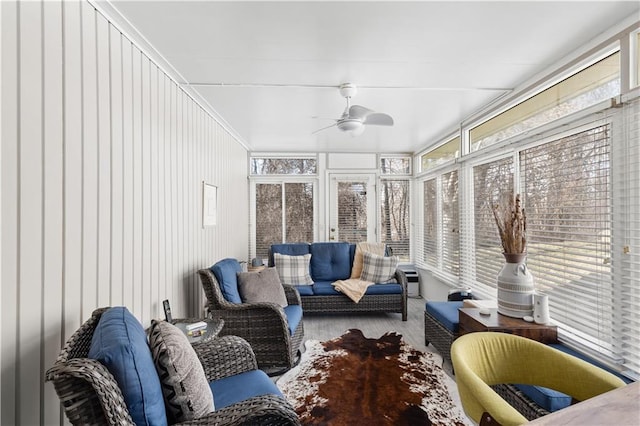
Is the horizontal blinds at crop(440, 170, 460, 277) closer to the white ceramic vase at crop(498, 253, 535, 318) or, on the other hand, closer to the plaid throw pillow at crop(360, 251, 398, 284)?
the plaid throw pillow at crop(360, 251, 398, 284)

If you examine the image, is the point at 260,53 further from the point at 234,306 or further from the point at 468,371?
the point at 468,371

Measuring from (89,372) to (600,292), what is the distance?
277 centimetres

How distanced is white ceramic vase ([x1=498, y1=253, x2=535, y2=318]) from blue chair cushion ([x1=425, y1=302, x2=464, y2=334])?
1.39ft

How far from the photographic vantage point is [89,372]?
872mm

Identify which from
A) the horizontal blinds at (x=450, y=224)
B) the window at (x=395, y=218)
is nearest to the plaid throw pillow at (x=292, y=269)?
the window at (x=395, y=218)

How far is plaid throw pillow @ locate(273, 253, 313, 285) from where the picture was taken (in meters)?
4.01

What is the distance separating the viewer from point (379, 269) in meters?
4.04

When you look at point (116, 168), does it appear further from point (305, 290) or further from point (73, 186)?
point (305, 290)

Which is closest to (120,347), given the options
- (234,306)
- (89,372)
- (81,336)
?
(89,372)

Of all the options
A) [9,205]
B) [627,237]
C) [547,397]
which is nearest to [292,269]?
[547,397]

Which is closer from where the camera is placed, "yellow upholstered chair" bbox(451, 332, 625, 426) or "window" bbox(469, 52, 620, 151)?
"yellow upholstered chair" bbox(451, 332, 625, 426)

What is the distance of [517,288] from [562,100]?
60.0 inches

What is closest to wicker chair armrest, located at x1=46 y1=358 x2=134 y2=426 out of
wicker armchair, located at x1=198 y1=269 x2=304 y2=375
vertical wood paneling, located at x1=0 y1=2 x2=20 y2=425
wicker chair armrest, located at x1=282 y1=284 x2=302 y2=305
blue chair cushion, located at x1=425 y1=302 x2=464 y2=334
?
vertical wood paneling, located at x1=0 y1=2 x2=20 y2=425

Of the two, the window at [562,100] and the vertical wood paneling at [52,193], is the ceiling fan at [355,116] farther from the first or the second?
the vertical wood paneling at [52,193]
